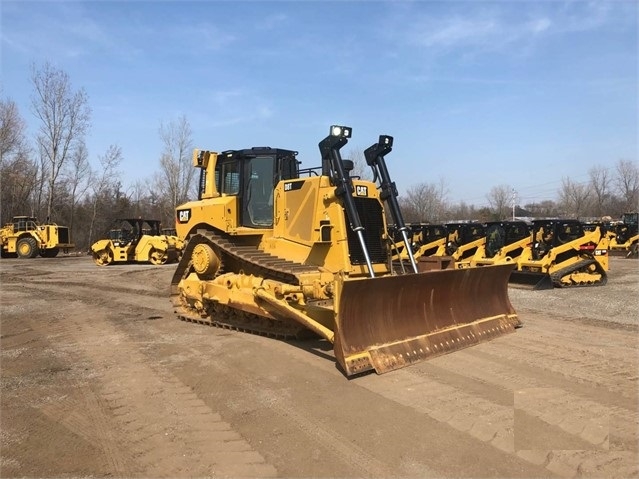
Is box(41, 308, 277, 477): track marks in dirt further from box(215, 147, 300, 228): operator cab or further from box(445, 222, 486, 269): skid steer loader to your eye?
box(445, 222, 486, 269): skid steer loader

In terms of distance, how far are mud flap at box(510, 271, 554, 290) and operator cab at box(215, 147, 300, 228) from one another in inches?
340

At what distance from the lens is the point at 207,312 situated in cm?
887

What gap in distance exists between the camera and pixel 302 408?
4.62 meters

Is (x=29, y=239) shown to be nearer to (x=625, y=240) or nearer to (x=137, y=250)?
(x=137, y=250)

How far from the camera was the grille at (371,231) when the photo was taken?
295 inches

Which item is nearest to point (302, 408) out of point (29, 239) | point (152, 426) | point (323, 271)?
point (152, 426)

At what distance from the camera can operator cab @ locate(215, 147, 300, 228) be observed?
28.3ft

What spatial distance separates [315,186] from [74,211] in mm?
38202

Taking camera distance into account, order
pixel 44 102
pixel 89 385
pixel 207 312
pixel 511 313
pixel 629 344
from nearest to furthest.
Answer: pixel 89 385, pixel 629 344, pixel 511 313, pixel 207 312, pixel 44 102

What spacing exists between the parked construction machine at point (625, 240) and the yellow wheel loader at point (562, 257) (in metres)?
12.8

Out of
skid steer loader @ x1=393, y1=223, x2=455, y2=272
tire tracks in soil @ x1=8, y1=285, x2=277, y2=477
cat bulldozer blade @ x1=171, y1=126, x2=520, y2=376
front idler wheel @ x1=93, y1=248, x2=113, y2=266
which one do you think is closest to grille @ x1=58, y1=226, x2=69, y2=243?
front idler wheel @ x1=93, y1=248, x2=113, y2=266

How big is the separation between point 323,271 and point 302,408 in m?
2.83

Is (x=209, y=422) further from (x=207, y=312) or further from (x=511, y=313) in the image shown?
(x=511, y=313)

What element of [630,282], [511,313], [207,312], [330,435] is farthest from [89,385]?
[630,282]
